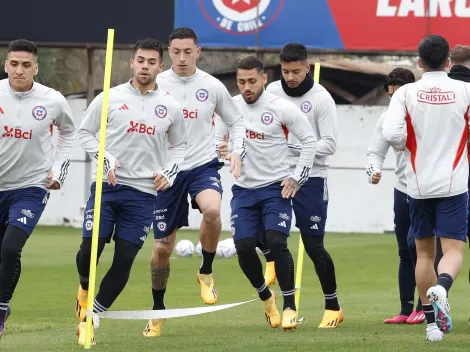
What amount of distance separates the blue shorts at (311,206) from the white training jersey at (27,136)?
2372 millimetres

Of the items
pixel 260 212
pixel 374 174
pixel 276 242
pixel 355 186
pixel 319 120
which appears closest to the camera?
pixel 374 174

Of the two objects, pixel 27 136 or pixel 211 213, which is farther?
pixel 211 213

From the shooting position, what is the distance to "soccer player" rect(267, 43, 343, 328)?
10.5 meters

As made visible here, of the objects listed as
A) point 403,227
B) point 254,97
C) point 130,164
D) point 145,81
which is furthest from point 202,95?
point 403,227

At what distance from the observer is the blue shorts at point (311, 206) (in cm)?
1055

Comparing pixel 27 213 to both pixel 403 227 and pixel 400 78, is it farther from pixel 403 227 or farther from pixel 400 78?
pixel 400 78

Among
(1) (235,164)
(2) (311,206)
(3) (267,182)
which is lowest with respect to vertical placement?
(2) (311,206)

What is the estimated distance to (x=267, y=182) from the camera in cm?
1015

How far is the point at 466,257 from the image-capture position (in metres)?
18.3

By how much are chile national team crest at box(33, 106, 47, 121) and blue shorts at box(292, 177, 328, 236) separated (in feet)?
8.65

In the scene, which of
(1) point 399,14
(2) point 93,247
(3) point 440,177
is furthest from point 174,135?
(1) point 399,14

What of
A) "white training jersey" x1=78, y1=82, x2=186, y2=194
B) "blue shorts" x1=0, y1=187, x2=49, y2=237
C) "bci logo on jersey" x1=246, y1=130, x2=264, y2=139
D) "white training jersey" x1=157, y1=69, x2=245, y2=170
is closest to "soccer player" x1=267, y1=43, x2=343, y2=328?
"bci logo on jersey" x1=246, y1=130, x2=264, y2=139

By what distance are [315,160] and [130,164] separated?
7.22ft

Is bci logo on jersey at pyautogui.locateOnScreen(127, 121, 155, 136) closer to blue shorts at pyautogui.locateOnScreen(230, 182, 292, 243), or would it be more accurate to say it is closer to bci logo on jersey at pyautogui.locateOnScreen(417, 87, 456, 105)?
blue shorts at pyautogui.locateOnScreen(230, 182, 292, 243)
